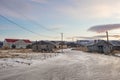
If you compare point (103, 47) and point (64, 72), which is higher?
point (103, 47)

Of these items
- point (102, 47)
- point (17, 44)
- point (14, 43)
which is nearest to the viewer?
point (102, 47)

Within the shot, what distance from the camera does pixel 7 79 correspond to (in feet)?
51.0

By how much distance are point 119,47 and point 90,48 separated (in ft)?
35.8

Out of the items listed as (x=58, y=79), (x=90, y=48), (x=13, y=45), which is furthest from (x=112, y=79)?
(x=13, y=45)

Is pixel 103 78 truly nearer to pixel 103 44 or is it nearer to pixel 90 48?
pixel 103 44

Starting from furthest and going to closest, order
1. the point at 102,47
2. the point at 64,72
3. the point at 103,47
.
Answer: the point at 102,47 → the point at 103,47 → the point at 64,72

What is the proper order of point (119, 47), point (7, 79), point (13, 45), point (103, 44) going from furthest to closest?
point (13, 45)
point (119, 47)
point (103, 44)
point (7, 79)

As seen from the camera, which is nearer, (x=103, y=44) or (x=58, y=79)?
(x=58, y=79)

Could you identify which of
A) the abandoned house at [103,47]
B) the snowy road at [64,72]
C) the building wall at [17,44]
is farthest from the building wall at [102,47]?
the building wall at [17,44]

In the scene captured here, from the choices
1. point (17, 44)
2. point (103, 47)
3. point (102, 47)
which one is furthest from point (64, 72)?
point (17, 44)

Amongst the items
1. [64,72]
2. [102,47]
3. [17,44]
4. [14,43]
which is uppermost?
[14,43]

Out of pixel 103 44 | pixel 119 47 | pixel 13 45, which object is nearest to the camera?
pixel 103 44

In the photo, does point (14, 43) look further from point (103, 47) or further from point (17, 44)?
point (103, 47)

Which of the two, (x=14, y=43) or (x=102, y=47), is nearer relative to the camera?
(x=102, y=47)
